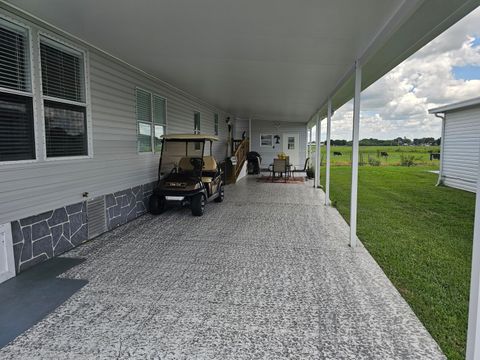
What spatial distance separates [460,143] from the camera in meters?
11.1

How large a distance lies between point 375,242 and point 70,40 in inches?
217

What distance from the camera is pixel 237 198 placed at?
8.98 metres

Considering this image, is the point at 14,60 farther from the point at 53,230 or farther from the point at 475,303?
the point at 475,303

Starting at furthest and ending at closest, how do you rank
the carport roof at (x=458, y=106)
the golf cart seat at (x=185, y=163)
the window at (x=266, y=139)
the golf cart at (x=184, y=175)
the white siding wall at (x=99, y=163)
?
1. the window at (x=266, y=139)
2. the carport roof at (x=458, y=106)
3. the golf cart seat at (x=185, y=163)
4. the golf cart at (x=184, y=175)
5. the white siding wall at (x=99, y=163)

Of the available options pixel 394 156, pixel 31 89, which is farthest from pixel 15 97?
pixel 394 156

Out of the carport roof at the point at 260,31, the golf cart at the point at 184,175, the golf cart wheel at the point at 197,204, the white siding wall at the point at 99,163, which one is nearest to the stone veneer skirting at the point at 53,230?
the white siding wall at the point at 99,163

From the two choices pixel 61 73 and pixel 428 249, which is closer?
pixel 61 73

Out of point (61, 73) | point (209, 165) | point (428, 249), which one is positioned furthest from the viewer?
point (209, 165)

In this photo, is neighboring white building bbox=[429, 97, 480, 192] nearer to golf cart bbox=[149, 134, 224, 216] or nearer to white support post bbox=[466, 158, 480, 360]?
golf cart bbox=[149, 134, 224, 216]

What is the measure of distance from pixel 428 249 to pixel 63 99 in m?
5.80

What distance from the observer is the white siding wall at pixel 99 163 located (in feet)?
11.8

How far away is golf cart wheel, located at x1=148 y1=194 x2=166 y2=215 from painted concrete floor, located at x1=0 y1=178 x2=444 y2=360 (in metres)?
1.29

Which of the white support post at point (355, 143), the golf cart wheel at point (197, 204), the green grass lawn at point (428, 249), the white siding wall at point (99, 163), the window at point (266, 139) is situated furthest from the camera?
the window at point (266, 139)

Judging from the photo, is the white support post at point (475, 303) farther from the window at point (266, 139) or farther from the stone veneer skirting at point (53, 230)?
the window at point (266, 139)
